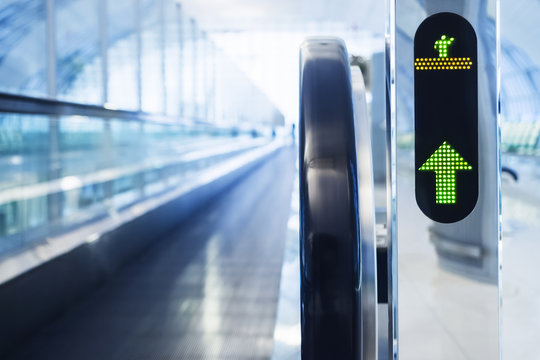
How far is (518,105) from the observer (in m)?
34.5

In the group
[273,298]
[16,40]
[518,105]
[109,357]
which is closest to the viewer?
[109,357]

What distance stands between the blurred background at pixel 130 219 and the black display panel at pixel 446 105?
38 millimetres

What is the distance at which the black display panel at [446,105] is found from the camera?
5.04 ft

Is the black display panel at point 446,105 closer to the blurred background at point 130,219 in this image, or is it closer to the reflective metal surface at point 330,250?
the blurred background at point 130,219

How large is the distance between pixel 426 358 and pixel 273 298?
255cm

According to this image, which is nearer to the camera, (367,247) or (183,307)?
(367,247)

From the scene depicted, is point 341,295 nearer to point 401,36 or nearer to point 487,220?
point 487,220

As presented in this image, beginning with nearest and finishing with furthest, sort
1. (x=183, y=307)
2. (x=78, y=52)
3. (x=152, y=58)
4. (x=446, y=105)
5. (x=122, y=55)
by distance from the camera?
1. (x=446, y=105)
2. (x=183, y=307)
3. (x=78, y=52)
4. (x=122, y=55)
5. (x=152, y=58)

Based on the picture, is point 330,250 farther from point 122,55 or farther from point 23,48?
point 122,55

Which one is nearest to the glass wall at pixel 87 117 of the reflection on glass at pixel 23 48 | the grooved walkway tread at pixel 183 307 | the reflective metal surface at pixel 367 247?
the reflection on glass at pixel 23 48

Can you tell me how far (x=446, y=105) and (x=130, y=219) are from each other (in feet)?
13.8

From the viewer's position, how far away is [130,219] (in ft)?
17.6

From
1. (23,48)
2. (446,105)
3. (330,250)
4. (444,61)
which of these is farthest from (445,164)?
(23,48)

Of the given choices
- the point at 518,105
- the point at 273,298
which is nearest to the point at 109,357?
the point at 273,298
